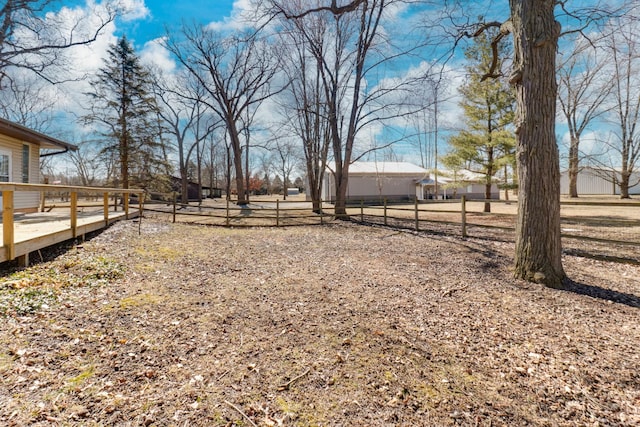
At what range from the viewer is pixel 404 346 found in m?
→ 2.73

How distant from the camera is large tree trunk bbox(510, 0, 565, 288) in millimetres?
4195

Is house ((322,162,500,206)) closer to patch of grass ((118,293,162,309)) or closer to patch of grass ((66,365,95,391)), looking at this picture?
patch of grass ((118,293,162,309))

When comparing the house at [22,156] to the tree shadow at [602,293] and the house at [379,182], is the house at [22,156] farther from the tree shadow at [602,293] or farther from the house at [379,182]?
the house at [379,182]

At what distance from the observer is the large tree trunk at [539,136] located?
4195 mm

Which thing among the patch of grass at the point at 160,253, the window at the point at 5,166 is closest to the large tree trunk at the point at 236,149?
the window at the point at 5,166

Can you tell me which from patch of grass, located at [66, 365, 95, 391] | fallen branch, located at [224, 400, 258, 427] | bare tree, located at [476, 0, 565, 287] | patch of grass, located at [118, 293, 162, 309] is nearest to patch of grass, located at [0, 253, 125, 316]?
patch of grass, located at [118, 293, 162, 309]

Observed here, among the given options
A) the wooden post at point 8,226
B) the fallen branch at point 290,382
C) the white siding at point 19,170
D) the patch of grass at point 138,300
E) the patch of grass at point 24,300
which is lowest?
the fallen branch at point 290,382

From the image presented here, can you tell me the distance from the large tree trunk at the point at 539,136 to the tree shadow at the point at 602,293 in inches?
7.1

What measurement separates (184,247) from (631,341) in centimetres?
724

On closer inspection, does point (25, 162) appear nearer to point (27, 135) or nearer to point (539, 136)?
point (27, 135)

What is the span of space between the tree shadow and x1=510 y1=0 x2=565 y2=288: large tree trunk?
0.18 meters

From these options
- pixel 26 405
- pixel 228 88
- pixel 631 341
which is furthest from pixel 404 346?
pixel 228 88

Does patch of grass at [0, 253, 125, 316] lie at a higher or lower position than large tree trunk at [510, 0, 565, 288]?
lower

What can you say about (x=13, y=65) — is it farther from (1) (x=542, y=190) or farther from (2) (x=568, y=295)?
(2) (x=568, y=295)
